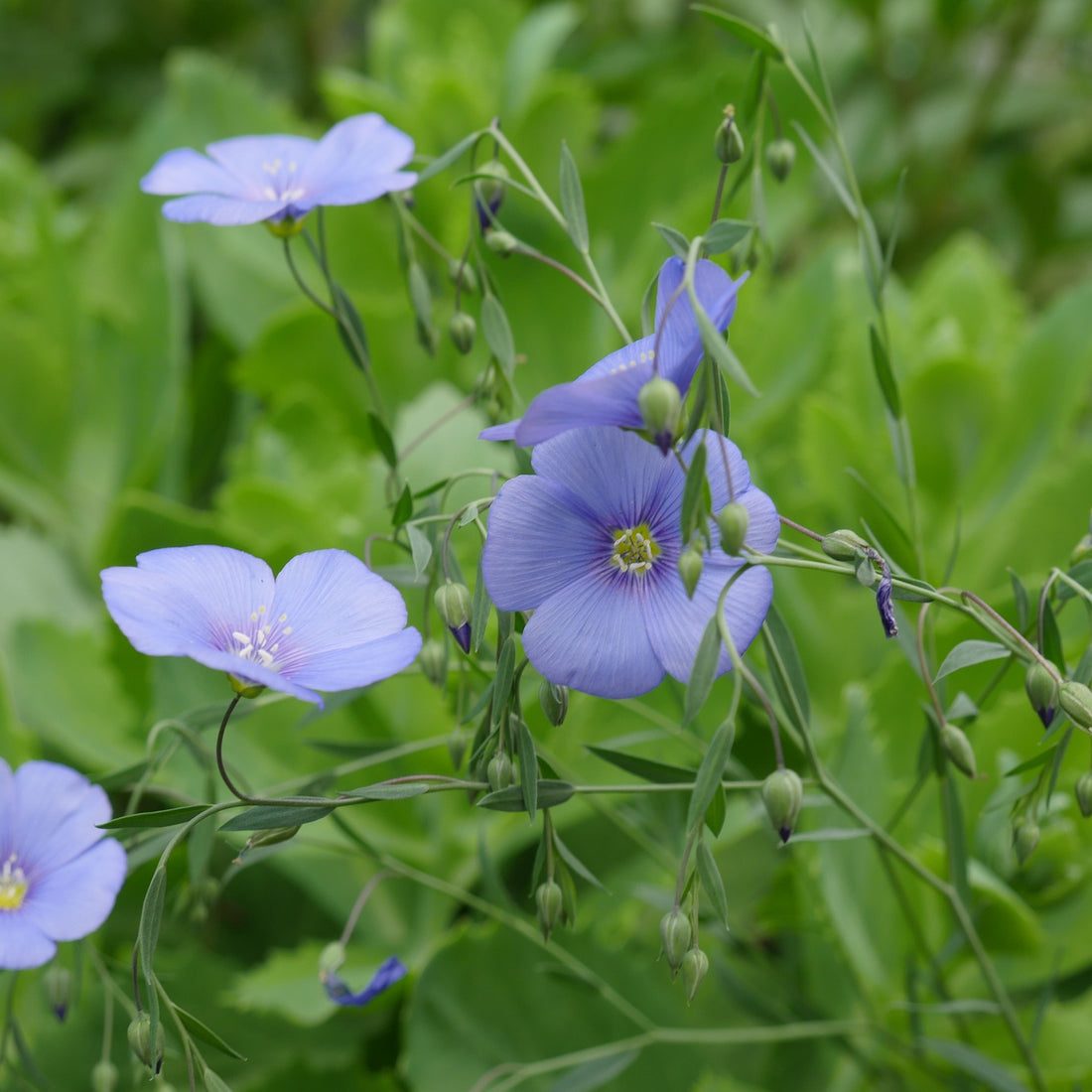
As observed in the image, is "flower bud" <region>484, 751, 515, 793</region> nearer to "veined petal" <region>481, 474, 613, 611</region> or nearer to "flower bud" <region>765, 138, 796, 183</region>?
"veined petal" <region>481, 474, 613, 611</region>

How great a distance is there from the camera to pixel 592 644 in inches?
12.3

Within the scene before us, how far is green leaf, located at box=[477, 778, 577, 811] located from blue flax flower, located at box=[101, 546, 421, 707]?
5cm

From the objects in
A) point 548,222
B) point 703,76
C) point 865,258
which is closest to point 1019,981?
point 865,258

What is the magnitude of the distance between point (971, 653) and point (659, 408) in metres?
0.15

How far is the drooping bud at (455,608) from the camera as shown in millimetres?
326

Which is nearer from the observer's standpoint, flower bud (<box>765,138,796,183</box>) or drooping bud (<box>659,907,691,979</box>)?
drooping bud (<box>659,907,691,979</box>)

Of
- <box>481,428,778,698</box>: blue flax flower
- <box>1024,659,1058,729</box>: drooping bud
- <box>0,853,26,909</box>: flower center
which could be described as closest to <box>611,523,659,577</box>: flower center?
<box>481,428,778,698</box>: blue flax flower

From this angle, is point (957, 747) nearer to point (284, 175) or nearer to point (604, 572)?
point (604, 572)

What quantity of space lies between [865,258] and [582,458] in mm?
162

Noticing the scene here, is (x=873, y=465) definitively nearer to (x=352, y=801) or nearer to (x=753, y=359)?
(x=753, y=359)

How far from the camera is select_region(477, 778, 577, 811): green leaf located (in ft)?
1.06

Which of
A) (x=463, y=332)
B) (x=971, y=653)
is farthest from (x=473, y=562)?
(x=971, y=653)

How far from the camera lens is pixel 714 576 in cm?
32

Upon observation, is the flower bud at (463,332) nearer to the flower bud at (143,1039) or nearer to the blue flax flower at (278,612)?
the blue flax flower at (278,612)
